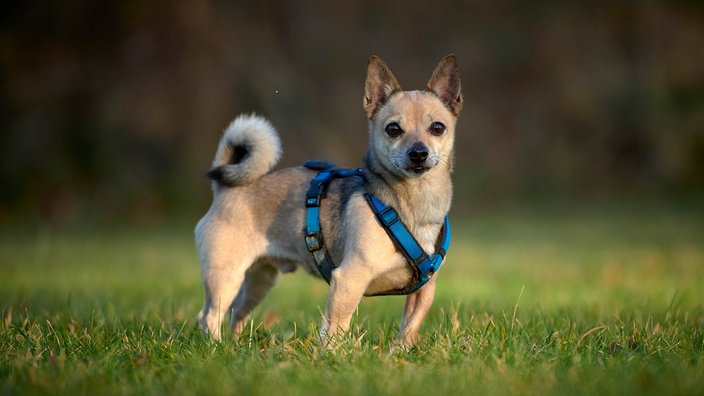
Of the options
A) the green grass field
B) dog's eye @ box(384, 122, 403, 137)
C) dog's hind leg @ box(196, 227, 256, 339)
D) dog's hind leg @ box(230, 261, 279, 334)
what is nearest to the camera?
the green grass field

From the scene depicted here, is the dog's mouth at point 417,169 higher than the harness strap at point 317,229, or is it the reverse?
the dog's mouth at point 417,169

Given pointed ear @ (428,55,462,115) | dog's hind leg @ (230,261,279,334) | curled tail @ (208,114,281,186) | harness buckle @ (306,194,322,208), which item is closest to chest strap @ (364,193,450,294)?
harness buckle @ (306,194,322,208)

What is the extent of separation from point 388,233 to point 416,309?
0.53 m

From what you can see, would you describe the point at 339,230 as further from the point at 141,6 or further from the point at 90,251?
the point at 141,6

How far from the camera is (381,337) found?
3859 mm

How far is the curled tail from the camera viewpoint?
15.8ft

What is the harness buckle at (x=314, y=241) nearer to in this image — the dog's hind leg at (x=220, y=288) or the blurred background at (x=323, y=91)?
the dog's hind leg at (x=220, y=288)

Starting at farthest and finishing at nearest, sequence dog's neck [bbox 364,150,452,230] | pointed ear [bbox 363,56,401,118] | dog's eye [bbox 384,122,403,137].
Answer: pointed ear [bbox 363,56,401,118] → dog's eye [bbox 384,122,403,137] → dog's neck [bbox 364,150,452,230]

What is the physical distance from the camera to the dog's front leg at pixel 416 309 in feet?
13.5

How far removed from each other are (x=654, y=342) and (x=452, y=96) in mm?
1876

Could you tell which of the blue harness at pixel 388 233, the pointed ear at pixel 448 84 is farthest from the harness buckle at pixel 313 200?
the pointed ear at pixel 448 84

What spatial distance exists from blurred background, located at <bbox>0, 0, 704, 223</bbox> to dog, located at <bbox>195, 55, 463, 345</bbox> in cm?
1103

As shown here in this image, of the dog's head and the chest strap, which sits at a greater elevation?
the dog's head

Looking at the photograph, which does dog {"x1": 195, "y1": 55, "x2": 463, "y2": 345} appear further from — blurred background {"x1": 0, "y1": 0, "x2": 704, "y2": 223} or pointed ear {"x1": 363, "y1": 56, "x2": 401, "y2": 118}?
blurred background {"x1": 0, "y1": 0, "x2": 704, "y2": 223}
